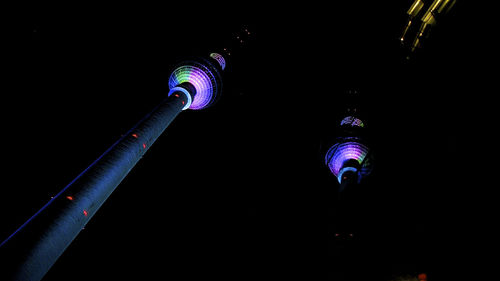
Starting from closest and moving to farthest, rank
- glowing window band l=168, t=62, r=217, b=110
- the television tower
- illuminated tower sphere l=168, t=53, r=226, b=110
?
the television tower < illuminated tower sphere l=168, t=53, r=226, b=110 < glowing window band l=168, t=62, r=217, b=110

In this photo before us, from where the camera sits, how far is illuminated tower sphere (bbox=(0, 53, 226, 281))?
7.46m

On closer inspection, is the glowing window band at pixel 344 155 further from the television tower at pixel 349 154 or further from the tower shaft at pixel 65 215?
the tower shaft at pixel 65 215

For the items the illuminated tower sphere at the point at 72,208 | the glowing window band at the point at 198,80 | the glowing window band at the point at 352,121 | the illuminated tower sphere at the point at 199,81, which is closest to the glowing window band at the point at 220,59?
the illuminated tower sphere at the point at 199,81

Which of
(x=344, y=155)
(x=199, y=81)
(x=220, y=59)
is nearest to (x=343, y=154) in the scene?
(x=344, y=155)

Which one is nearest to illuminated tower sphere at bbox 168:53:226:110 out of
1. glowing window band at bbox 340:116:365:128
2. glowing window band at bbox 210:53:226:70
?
glowing window band at bbox 210:53:226:70

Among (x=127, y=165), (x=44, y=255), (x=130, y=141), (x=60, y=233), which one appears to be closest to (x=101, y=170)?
(x=127, y=165)

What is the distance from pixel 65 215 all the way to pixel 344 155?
65.2ft

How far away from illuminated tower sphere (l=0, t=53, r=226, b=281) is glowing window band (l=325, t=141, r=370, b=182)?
42.0 ft

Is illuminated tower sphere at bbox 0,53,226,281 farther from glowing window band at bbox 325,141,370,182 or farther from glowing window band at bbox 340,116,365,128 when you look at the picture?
glowing window band at bbox 340,116,365,128

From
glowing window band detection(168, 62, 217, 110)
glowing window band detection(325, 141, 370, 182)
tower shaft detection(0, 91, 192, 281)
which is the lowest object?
tower shaft detection(0, 91, 192, 281)

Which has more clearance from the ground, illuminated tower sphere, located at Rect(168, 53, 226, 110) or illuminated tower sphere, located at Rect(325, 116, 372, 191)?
illuminated tower sphere, located at Rect(168, 53, 226, 110)

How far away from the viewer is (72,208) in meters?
9.77

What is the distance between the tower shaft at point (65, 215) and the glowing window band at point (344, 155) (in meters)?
14.5

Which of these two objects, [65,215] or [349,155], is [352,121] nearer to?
[349,155]
